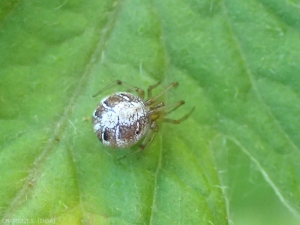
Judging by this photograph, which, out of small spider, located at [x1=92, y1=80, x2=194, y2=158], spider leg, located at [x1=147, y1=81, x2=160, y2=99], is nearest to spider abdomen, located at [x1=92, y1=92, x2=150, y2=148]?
small spider, located at [x1=92, y1=80, x2=194, y2=158]

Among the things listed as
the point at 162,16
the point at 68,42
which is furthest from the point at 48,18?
the point at 162,16

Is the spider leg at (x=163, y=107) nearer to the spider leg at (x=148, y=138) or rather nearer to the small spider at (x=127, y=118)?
the small spider at (x=127, y=118)

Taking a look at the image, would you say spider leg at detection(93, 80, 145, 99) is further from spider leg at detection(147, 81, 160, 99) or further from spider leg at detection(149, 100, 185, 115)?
spider leg at detection(149, 100, 185, 115)

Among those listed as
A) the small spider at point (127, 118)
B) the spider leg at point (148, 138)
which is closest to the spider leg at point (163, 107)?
the small spider at point (127, 118)

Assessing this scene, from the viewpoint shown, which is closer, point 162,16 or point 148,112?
point 162,16

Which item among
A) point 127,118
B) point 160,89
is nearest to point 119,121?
point 127,118

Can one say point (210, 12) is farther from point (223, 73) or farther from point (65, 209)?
point (65, 209)

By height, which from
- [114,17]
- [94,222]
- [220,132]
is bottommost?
[94,222]
